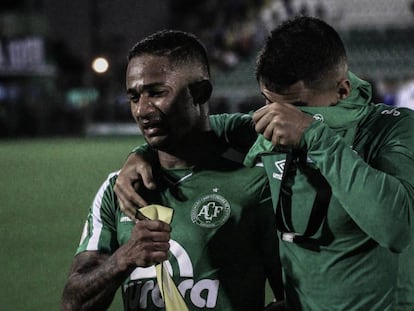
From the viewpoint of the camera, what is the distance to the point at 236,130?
2.89 meters

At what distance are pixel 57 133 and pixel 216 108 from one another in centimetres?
737

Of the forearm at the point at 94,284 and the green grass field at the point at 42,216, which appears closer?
the forearm at the point at 94,284

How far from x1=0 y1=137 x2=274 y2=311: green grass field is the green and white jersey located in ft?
8.03

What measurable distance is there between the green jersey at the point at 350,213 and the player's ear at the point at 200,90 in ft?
1.48

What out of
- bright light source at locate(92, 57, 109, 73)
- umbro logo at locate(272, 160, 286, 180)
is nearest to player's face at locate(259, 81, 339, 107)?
umbro logo at locate(272, 160, 286, 180)

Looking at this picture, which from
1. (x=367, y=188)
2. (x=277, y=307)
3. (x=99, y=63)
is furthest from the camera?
(x=99, y=63)

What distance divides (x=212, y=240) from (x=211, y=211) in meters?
0.10

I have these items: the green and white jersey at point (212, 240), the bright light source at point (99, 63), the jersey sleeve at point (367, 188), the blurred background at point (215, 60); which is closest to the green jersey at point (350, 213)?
the jersey sleeve at point (367, 188)

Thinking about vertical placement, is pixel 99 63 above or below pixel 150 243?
below

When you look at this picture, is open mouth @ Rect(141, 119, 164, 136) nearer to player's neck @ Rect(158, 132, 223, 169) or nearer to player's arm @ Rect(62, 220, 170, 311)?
player's neck @ Rect(158, 132, 223, 169)

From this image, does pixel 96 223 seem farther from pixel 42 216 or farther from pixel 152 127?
pixel 42 216

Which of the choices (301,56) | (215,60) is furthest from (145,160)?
(215,60)

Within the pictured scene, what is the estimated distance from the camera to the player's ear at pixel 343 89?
7.04 feet

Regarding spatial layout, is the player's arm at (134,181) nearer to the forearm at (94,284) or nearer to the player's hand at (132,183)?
the player's hand at (132,183)
